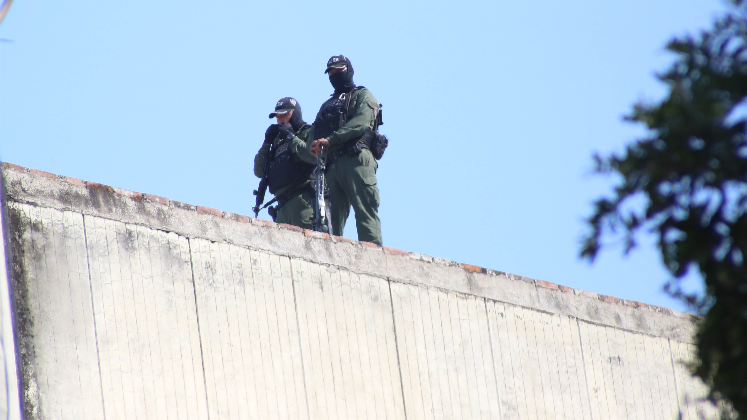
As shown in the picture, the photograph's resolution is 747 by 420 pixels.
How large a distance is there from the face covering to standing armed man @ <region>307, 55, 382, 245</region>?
0.32ft

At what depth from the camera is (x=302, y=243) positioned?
6938 mm

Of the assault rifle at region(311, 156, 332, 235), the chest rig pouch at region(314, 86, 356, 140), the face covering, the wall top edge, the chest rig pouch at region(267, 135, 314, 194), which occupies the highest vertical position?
the face covering

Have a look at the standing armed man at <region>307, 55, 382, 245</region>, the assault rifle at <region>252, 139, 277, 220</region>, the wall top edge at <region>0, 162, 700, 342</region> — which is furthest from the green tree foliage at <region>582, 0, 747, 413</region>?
the assault rifle at <region>252, 139, 277, 220</region>

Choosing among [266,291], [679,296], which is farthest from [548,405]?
[679,296]

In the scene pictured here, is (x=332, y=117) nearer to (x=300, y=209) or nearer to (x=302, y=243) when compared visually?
(x=300, y=209)

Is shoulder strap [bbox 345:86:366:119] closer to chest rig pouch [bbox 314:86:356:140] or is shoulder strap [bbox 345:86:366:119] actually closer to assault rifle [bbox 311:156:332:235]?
chest rig pouch [bbox 314:86:356:140]

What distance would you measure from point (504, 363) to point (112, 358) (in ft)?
9.27

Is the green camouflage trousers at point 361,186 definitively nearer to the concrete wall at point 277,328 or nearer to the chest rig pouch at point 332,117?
the chest rig pouch at point 332,117

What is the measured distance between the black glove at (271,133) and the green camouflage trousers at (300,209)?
0.54m

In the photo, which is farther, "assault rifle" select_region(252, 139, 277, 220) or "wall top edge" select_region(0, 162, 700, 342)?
"assault rifle" select_region(252, 139, 277, 220)

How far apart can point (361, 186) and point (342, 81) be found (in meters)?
1.02

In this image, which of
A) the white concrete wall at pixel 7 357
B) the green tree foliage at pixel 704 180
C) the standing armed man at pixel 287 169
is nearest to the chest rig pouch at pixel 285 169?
the standing armed man at pixel 287 169

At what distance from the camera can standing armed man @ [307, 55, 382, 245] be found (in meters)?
8.47

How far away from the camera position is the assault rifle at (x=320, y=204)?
28.1ft
